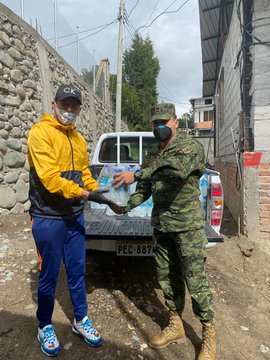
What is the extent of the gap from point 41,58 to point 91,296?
20.3 ft

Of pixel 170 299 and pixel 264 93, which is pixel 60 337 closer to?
pixel 170 299

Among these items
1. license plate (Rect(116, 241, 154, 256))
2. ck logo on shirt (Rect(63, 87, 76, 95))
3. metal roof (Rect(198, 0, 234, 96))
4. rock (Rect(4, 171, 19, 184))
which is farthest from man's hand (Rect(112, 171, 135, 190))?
metal roof (Rect(198, 0, 234, 96))

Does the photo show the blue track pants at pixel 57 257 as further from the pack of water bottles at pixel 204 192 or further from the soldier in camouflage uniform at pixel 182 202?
the pack of water bottles at pixel 204 192

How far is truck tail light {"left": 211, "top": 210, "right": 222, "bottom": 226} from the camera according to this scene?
349cm

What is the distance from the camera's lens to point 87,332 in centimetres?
255

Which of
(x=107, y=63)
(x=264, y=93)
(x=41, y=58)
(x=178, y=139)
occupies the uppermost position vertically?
(x=107, y=63)

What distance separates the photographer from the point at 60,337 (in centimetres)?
264

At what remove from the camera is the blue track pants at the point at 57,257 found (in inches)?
89.8

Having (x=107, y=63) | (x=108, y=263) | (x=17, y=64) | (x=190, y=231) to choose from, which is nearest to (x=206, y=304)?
(x=190, y=231)

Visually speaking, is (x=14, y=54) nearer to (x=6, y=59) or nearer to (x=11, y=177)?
(x=6, y=59)

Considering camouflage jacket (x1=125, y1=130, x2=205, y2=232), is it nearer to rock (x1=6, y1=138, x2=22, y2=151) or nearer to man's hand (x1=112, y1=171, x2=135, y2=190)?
man's hand (x1=112, y1=171, x2=135, y2=190)

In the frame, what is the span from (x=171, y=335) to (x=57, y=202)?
1.47 meters

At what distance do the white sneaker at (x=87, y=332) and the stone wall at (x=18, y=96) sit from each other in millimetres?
3587

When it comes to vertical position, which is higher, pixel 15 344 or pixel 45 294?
pixel 45 294
